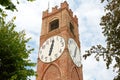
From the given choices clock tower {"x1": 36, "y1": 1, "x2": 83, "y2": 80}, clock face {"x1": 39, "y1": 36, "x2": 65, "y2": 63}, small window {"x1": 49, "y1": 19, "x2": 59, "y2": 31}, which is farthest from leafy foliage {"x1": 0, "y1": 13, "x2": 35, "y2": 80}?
small window {"x1": 49, "y1": 19, "x2": 59, "y2": 31}

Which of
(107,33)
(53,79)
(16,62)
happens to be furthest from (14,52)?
(53,79)

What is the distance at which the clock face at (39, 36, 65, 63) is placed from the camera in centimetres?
2173

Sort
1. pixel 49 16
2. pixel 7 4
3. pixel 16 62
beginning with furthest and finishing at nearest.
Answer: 1. pixel 49 16
2. pixel 16 62
3. pixel 7 4

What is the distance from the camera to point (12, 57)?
7.52 meters

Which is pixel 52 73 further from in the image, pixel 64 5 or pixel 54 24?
pixel 64 5

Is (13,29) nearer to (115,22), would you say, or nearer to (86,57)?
(86,57)

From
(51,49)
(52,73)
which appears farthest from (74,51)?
(52,73)

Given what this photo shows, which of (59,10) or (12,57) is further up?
(59,10)

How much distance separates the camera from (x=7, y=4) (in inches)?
199

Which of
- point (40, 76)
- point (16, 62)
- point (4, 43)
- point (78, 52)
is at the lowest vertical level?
point (16, 62)

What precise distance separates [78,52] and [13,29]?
51.7 ft

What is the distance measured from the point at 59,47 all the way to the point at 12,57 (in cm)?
1452

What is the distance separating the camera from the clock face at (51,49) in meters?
21.7

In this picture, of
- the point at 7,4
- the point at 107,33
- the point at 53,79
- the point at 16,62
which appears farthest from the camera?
the point at 53,79
